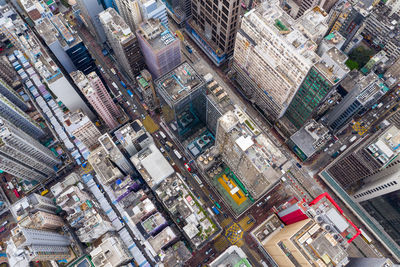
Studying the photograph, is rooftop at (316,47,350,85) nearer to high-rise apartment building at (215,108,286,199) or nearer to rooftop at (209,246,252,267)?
high-rise apartment building at (215,108,286,199)

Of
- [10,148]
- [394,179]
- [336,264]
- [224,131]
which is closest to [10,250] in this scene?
[10,148]

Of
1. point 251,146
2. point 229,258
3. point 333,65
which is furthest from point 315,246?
point 333,65

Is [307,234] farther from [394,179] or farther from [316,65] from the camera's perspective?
[316,65]

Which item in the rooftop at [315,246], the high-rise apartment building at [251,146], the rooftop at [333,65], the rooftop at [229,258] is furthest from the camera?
the rooftop at [333,65]

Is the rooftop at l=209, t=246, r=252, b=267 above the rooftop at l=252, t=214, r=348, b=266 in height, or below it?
above

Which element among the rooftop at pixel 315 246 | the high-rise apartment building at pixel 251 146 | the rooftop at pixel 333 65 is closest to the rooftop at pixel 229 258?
the rooftop at pixel 315 246

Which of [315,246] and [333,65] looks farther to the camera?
[333,65]

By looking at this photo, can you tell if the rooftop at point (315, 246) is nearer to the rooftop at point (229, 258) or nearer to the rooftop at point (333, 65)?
the rooftop at point (229, 258)

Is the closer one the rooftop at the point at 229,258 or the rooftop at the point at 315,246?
the rooftop at the point at 315,246

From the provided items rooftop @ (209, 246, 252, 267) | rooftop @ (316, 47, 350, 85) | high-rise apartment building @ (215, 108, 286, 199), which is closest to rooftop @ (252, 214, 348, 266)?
rooftop @ (209, 246, 252, 267)

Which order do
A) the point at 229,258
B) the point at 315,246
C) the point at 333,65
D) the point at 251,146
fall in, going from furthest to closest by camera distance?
the point at 333,65 < the point at 251,146 < the point at 229,258 < the point at 315,246

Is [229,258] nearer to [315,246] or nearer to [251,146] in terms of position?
[315,246]

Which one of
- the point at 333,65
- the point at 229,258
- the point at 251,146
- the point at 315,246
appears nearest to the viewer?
the point at 315,246
